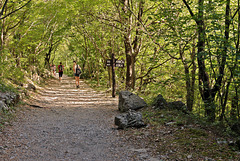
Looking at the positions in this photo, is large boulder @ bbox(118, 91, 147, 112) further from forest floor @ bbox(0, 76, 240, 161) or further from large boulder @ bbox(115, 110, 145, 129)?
large boulder @ bbox(115, 110, 145, 129)

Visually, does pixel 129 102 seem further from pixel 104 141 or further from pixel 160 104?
pixel 104 141

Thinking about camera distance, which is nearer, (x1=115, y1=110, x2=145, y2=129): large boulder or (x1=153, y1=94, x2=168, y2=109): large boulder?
(x1=115, y1=110, x2=145, y2=129): large boulder

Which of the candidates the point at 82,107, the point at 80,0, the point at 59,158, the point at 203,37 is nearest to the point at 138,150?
the point at 59,158

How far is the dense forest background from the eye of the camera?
5352 millimetres

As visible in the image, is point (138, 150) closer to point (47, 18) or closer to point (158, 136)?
point (158, 136)

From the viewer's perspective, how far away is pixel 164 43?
12.1 meters

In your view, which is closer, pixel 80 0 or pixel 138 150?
pixel 138 150

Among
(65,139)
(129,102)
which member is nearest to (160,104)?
(129,102)

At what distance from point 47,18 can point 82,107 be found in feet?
37.9

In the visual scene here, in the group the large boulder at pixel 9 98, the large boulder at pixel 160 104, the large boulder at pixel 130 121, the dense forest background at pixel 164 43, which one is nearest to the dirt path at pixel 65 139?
the large boulder at pixel 130 121

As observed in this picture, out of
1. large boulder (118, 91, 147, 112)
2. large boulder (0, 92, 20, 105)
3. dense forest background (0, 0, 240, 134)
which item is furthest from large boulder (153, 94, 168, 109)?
large boulder (0, 92, 20, 105)

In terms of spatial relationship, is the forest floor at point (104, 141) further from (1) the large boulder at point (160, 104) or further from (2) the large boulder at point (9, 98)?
(2) the large boulder at point (9, 98)

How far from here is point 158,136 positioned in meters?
5.72

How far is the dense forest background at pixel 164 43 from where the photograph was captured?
5.35 meters
